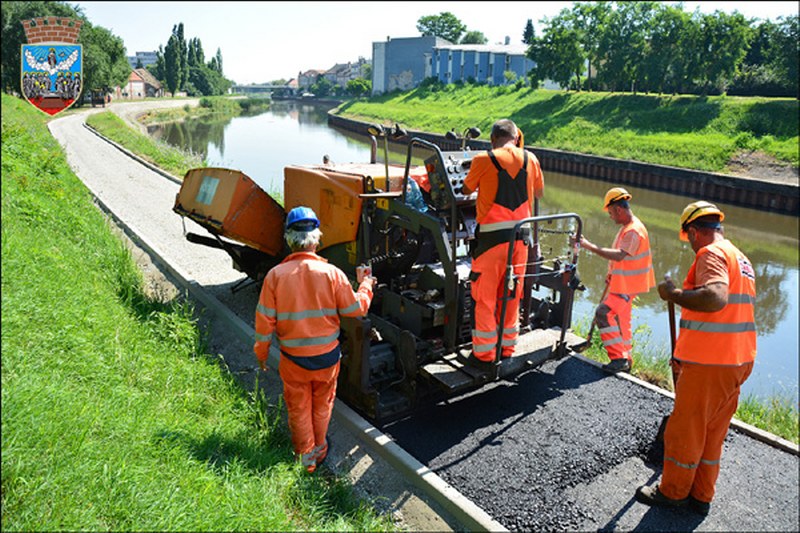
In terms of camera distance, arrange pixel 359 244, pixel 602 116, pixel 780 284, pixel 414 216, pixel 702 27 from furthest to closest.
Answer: pixel 602 116
pixel 702 27
pixel 780 284
pixel 359 244
pixel 414 216

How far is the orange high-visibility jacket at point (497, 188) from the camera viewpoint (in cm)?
459

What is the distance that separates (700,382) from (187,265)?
24.2 ft

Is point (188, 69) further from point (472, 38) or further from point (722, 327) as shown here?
point (722, 327)

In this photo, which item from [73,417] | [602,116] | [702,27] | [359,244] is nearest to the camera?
[73,417]

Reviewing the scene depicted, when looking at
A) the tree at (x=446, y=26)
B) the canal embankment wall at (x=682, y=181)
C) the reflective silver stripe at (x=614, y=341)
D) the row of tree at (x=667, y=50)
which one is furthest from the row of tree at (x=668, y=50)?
the tree at (x=446, y=26)

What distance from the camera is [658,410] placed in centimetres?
520

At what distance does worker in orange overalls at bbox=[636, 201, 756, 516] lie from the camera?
3523 millimetres

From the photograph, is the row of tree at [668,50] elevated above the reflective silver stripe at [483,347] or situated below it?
above

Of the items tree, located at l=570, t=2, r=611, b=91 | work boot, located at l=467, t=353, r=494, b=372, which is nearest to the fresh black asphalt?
work boot, located at l=467, t=353, r=494, b=372

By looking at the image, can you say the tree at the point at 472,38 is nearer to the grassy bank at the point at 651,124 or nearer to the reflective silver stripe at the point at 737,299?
the grassy bank at the point at 651,124

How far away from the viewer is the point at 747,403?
6188 millimetres

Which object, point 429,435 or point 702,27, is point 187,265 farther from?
point 702,27

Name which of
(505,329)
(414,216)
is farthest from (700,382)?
(414,216)

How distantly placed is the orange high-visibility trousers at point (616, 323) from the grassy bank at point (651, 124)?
22.0 m
